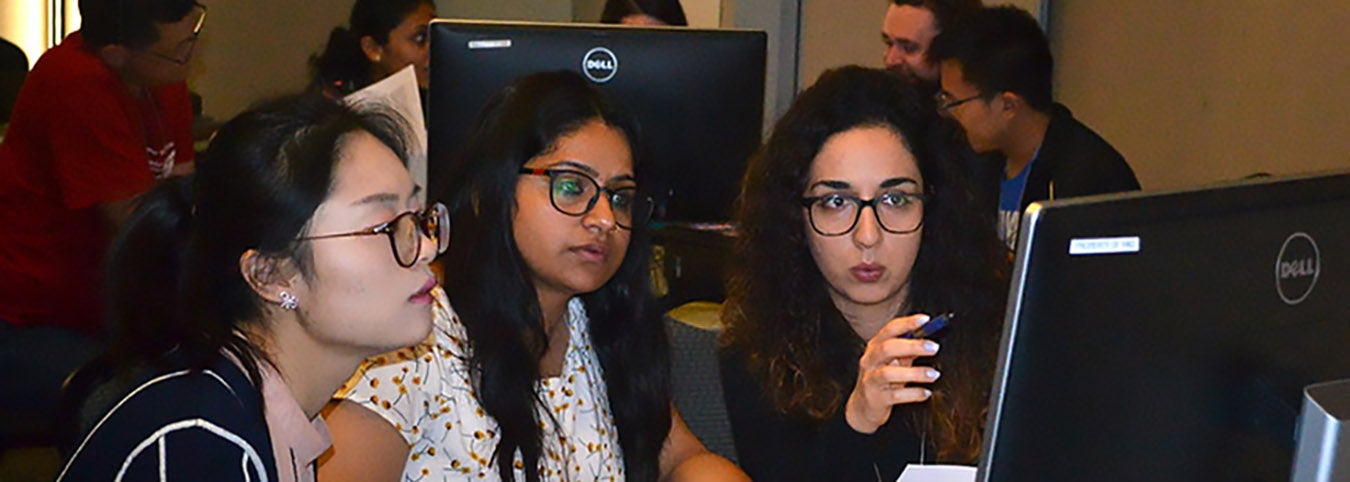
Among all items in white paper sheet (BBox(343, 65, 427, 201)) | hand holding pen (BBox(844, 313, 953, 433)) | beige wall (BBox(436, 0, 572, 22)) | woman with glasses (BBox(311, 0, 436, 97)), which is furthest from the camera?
beige wall (BBox(436, 0, 572, 22))

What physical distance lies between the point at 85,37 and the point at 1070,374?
2.63 meters

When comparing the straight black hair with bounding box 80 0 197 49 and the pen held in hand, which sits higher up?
the straight black hair with bounding box 80 0 197 49

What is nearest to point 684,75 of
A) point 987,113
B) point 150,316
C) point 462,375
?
point 987,113

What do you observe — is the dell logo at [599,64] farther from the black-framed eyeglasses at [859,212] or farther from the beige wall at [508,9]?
the beige wall at [508,9]

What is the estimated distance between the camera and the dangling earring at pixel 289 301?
156cm

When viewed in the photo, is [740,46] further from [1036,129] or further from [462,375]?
[462,375]

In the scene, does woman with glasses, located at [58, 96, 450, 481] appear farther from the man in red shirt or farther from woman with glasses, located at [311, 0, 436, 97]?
woman with glasses, located at [311, 0, 436, 97]

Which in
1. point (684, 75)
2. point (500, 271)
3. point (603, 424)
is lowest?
point (603, 424)

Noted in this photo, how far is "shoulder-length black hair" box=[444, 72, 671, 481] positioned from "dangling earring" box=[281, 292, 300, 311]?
39 cm

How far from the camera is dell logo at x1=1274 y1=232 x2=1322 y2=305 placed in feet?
4.01

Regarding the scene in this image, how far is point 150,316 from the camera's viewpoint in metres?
1.55

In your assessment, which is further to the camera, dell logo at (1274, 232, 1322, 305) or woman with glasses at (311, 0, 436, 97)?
woman with glasses at (311, 0, 436, 97)

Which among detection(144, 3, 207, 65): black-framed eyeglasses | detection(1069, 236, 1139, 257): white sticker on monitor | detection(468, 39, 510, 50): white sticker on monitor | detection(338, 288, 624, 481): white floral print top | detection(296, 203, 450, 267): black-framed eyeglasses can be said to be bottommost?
detection(338, 288, 624, 481): white floral print top

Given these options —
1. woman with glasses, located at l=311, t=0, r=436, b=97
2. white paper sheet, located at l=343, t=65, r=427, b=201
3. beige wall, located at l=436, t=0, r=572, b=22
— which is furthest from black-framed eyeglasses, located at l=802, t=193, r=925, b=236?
beige wall, located at l=436, t=0, r=572, b=22
